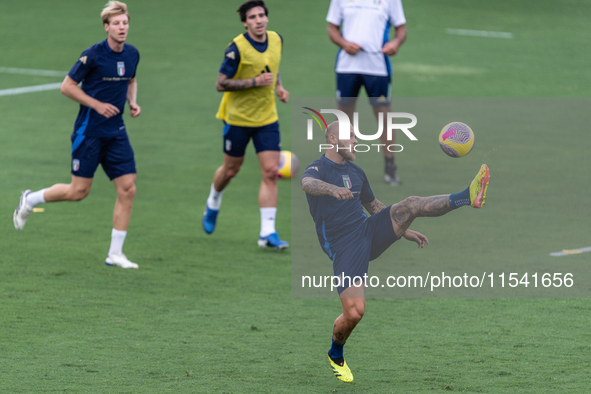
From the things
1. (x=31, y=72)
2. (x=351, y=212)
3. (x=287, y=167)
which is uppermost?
(x=351, y=212)

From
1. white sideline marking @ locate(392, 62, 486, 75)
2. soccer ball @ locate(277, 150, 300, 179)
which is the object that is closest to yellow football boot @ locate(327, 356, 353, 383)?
soccer ball @ locate(277, 150, 300, 179)

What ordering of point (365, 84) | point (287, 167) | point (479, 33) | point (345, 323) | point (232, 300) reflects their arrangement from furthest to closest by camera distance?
point (479, 33), point (287, 167), point (365, 84), point (232, 300), point (345, 323)

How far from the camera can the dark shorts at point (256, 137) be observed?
25.8 feet

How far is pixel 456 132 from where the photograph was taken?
161 inches

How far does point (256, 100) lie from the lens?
25.7 feet

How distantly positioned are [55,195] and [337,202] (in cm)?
392

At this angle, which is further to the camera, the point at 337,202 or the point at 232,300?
the point at 232,300

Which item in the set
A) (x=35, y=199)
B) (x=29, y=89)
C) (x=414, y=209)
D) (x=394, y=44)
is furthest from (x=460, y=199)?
(x=29, y=89)

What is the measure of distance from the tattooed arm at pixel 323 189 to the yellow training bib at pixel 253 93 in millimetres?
3749

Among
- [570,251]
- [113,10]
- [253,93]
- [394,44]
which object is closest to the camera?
[570,251]

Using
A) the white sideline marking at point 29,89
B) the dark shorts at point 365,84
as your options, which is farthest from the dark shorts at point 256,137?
the white sideline marking at point 29,89

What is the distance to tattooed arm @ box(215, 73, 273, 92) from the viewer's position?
7602 mm

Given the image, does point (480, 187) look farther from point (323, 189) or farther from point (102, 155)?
point (102, 155)

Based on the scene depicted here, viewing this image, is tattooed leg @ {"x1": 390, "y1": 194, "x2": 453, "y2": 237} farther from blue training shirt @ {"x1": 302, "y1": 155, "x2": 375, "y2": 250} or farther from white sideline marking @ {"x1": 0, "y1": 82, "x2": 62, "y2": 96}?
white sideline marking @ {"x1": 0, "y1": 82, "x2": 62, "y2": 96}
